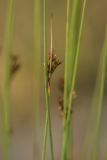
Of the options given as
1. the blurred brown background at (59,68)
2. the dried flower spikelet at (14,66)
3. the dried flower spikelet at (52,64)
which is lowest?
the blurred brown background at (59,68)

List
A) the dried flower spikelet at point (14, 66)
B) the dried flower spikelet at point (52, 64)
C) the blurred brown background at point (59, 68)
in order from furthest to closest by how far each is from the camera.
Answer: the blurred brown background at point (59, 68)
the dried flower spikelet at point (14, 66)
the dried flower spikelet at point (52, 64)

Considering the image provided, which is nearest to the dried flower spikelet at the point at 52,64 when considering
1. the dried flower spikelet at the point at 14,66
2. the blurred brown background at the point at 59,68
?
the dried flower spikelet at the point at 14,66

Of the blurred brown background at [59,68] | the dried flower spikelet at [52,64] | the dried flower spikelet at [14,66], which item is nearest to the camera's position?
the dried flower spikelet at [52,64]

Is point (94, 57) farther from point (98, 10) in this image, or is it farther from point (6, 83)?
point (6, 83)

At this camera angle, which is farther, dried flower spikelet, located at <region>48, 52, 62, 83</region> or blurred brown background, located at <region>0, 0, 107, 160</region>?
blurred brown background, located at <region>0, 0, 107, 160</region>

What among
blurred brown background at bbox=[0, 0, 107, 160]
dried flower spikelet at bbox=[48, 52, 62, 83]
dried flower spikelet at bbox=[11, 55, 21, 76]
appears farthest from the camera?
blurred brown background at bbox=[0, 0, 107, 160]

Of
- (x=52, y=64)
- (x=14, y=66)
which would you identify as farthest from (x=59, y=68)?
(x=52, y=64)

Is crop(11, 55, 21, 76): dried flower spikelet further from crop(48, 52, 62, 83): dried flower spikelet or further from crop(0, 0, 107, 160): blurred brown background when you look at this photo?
crop(0, 0, 107, 160): blurred brown background

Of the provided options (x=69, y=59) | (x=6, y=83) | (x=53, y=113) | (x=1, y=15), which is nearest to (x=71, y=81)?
(x=69, y=59)

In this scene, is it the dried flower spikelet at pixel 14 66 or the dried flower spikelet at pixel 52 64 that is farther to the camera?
the dried flower spikelet at pixel 14 66

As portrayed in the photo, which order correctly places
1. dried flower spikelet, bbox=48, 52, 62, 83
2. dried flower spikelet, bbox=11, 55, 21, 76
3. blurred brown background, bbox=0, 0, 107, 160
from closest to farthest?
1. dried flower spikelet, bbox=48, 52, 62, 83
2. dried flower spikelet, bbox=11, 55, 21, 76
3. blurred brown background, bbox=0, 0, 107, 160

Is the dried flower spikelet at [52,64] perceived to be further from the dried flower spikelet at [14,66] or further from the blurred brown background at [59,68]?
the blurred brown background at [59,68]

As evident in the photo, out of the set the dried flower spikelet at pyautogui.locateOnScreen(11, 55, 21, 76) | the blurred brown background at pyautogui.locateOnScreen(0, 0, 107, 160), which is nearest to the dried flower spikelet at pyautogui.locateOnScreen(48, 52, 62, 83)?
the dried flower spikelet at pyautogui.locateOnScreen(11, 55, 21, 76)
